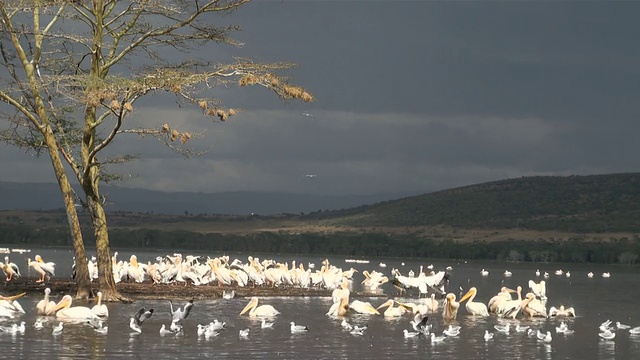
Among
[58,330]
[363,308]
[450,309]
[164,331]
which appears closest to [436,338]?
[450,309]

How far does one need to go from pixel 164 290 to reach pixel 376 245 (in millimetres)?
77536

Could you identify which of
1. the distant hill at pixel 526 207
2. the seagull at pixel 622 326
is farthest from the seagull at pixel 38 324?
the distant hill at pixel 526 207

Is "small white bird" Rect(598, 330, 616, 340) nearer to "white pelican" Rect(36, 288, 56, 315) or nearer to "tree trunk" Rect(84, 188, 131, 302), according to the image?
"tree trunk" Rect(84, 188, 131, 302)

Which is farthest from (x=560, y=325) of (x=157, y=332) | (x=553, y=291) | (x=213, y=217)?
(x=213, y=217)

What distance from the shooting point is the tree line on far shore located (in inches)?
4237

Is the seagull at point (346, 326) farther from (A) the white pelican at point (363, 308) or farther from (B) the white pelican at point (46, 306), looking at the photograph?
(B) the white pelican at point (46, 306)

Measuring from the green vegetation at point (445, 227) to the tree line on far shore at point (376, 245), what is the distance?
11 cm

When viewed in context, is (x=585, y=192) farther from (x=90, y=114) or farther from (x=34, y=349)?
(x=34, y=349)

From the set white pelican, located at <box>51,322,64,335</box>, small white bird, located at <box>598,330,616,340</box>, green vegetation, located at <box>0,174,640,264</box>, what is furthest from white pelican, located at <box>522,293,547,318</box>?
green vegetation, located at <box>0,174,640,264</box>

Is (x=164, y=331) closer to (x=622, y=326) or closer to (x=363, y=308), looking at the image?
(x=363, y=308)

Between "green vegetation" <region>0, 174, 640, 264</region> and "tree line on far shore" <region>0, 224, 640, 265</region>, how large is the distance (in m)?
0.11

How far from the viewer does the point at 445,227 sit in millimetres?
126375

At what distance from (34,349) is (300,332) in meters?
6.35

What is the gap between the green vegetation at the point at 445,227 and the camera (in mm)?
109812
